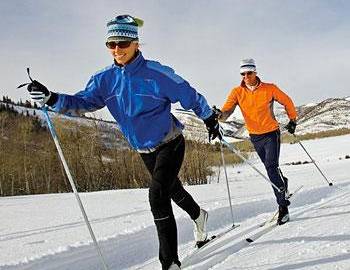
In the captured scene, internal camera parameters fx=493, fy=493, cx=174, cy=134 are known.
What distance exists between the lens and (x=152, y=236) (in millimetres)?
5031

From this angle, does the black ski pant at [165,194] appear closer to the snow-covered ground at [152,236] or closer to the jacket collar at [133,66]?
the snow-covered ground at [152,236]

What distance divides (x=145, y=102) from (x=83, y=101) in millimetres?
525

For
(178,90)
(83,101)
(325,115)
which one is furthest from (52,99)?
(325,115)

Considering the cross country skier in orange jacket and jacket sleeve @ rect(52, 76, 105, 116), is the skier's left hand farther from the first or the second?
the cross country skier in orange jacket

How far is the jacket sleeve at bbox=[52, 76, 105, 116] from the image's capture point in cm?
359

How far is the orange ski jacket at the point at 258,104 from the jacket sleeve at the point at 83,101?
255 cm

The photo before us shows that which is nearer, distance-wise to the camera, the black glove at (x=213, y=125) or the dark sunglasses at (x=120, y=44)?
the dark sunglasses at (x=120, y=44)

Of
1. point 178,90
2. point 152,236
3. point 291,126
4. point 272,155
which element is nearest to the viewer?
point 178,90

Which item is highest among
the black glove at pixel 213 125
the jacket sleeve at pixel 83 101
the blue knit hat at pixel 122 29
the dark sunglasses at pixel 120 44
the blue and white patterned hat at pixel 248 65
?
the blue and white patterned hat at pixel 248 65

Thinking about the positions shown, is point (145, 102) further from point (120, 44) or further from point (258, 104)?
point (258, 104)

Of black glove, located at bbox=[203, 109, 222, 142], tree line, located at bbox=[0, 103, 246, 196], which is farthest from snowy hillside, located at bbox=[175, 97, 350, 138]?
black glove, located at bbox=[203, 109, 222, 142]

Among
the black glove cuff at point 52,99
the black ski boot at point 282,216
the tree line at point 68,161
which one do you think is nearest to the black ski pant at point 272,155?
the black ski boot at point 282,216

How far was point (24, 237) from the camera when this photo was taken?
4727 millimetres

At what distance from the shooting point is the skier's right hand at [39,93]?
11.1 feet
